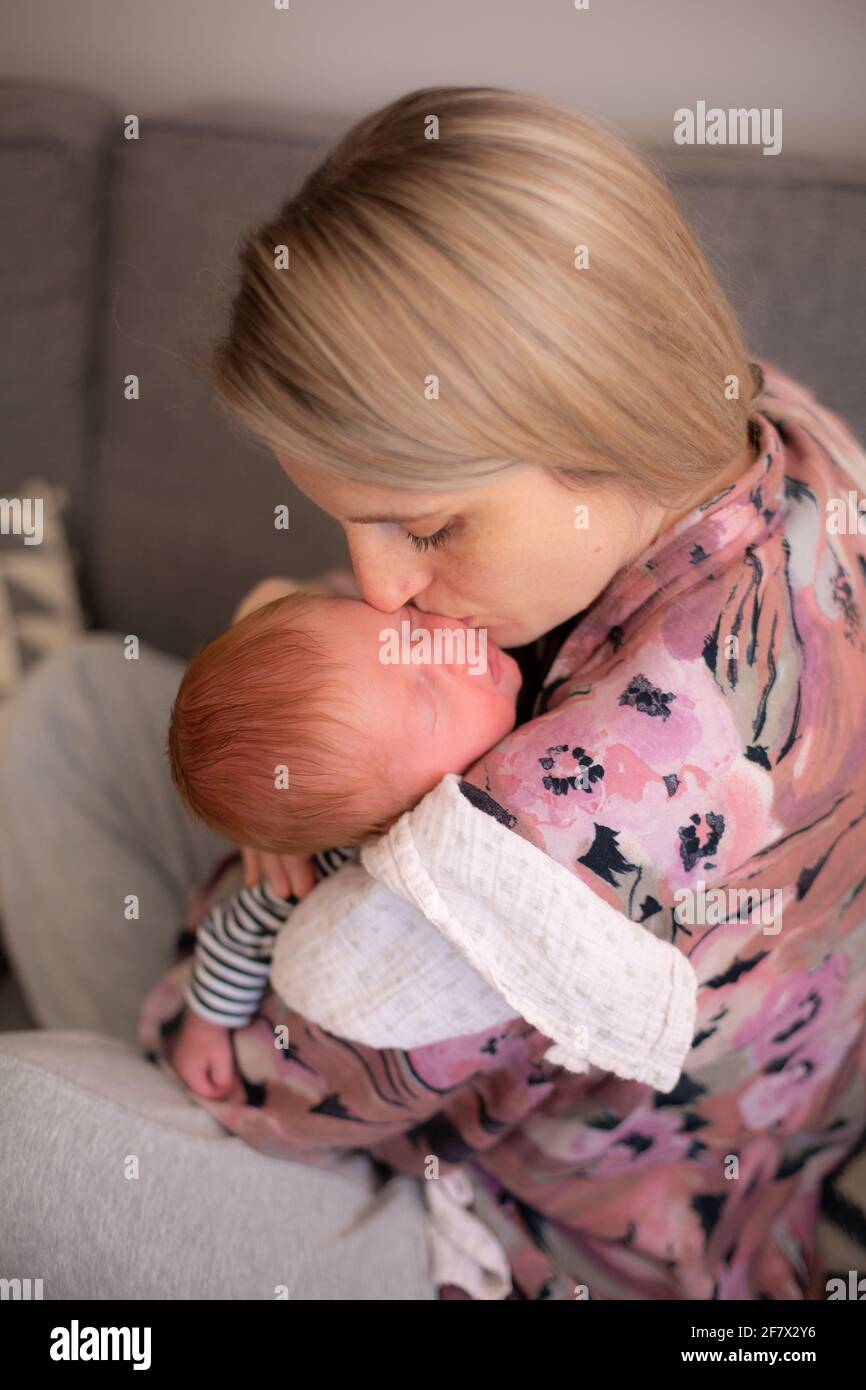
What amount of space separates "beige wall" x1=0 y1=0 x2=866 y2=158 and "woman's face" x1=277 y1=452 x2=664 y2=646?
2.51ft

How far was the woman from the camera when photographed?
713mm

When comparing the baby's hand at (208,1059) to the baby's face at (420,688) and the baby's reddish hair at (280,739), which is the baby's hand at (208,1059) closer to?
the baby's reddish hair at (280,739)

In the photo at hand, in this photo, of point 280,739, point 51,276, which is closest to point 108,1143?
point 280,739

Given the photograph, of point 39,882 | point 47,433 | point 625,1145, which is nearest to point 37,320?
point 47,433

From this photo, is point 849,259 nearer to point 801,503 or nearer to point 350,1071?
point 801,503

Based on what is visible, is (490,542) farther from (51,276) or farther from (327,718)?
(51,276)

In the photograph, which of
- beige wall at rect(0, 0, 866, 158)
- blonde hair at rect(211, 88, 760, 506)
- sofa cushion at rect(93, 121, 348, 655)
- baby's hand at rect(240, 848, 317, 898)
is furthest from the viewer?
sofa cushion at rect(93, 121, 348, 655)

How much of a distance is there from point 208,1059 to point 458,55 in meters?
1.24

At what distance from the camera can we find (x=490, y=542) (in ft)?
2.59

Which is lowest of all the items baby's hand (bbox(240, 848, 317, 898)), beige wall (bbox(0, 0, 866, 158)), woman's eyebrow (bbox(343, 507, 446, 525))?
baby's hand (bbox(240, 848, 317, 898))

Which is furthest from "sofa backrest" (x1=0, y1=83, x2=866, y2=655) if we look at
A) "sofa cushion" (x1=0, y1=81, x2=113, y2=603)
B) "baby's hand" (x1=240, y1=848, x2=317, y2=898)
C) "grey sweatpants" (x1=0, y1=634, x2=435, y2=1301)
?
"baby's hand" (x1=240, y1=848, x2=317, y2=898)

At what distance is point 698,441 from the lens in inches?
31.4

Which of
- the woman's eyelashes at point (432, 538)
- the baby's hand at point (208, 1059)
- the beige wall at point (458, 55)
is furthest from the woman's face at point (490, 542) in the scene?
the beige wall at point (458, 55)

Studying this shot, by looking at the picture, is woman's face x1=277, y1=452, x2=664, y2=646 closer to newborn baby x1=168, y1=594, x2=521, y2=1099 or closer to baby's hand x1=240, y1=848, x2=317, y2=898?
newborn baby x1=168, y1=594, x2=521, y2=1099
